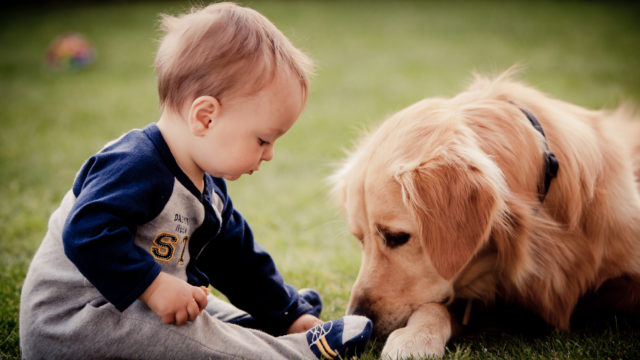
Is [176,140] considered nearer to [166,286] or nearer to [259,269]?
[166,286]

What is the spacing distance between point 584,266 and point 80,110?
Answer: 7.23m

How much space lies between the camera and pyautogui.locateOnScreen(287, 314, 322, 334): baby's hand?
2.42 metres

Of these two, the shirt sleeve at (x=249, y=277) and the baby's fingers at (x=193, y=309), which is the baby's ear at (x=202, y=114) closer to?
the shirt sleeve at (x=249, y=277)

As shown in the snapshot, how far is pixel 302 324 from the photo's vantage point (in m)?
2.43

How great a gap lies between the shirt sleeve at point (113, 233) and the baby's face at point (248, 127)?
0.29 m

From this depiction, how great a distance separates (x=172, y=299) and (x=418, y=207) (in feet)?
3.32

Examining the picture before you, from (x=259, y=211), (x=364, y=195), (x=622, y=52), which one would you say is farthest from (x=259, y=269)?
(x=622, y=52)

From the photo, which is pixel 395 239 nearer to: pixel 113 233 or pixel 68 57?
pixel 113 233

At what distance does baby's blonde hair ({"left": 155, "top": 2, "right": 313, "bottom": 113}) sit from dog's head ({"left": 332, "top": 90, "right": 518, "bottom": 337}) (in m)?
0.62

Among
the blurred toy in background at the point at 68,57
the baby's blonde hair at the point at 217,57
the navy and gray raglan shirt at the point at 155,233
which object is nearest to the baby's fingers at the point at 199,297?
the navy and gray raglan shirt at the point at 155,233

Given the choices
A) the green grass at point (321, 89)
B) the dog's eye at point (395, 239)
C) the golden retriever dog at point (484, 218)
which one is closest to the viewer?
the golden retriever dog at point (484, 218)

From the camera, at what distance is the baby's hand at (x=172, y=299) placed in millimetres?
1764

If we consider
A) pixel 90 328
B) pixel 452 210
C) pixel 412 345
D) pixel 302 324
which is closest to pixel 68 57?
pixel 302 324

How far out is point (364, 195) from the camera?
2.41 metres
